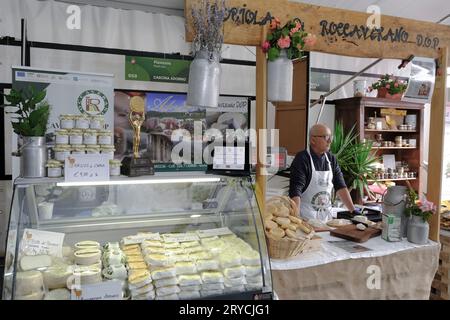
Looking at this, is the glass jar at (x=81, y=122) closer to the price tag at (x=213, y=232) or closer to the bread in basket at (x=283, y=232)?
the price tag at (x=213, y=232)

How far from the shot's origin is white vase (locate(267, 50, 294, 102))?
2.04 m

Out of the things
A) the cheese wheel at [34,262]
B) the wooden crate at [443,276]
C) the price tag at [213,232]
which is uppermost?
the price tag at [213,232]

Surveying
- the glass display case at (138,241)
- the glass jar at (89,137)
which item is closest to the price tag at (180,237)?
the glass display case at (138,241)

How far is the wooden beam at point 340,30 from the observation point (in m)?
2.05

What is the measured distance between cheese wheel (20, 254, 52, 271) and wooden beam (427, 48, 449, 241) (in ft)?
8.44

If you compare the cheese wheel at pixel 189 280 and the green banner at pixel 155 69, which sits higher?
the green banner at pixel 155 69

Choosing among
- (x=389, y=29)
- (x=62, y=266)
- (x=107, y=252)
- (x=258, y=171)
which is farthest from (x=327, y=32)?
(x=62, y=266)

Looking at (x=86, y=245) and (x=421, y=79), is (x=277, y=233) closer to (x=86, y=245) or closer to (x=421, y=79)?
(x=86, y=245)

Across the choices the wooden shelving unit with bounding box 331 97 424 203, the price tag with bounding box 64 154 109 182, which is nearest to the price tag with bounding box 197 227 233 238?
the price tag with bounding box 64 154 109 182

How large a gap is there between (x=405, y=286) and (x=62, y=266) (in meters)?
2.11

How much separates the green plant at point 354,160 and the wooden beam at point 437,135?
2.43 m

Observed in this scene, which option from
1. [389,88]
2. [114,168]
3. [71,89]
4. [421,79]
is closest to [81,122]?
[114,168]

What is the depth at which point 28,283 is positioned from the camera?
153cm
